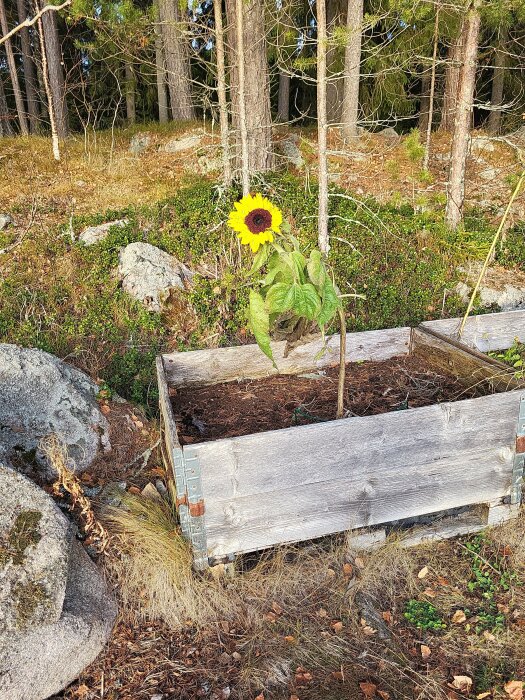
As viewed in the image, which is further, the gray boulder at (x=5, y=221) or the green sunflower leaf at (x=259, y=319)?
the gray boulder at (x=5, y=221)

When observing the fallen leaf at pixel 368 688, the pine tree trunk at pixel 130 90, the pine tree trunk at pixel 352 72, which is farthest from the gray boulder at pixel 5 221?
the pine tree trunk at pixel 130 90

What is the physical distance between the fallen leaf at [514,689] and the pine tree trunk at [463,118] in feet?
16.8

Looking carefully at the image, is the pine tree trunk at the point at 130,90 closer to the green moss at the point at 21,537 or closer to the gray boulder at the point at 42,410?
the gray boulder at the point at 42,410

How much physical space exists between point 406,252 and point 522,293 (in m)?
1.32

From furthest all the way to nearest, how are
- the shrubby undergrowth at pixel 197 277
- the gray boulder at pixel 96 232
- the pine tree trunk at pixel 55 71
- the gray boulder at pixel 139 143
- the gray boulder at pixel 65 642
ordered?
1. the pine tree trunk at pixel 55 71
2. the gray boulder at pixel 139 143
3. the gray boulder at pixel 96 232
4. the shrubby undergrowth at pixel 197 277
5. the gray boulder at pixel 65 642

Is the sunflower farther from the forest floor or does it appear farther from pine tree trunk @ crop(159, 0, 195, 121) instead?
pine tree trunk @ crop(159, 0, 195, 121)

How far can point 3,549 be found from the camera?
2.28m

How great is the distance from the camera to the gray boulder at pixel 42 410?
10.9 feet

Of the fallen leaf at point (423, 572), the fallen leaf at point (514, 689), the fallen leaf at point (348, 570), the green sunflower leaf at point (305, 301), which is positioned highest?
the green sunflower leaf at point (305, 301)

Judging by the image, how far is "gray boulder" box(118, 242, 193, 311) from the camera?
5242mm

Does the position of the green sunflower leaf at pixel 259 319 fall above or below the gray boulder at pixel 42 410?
above

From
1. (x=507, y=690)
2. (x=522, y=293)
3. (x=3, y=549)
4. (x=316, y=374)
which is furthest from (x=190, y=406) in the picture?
(x=522, y=293)

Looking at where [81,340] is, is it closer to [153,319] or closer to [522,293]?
[153,319]

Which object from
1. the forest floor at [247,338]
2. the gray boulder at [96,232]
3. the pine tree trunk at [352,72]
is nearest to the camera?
the forest floor at [247,338]
